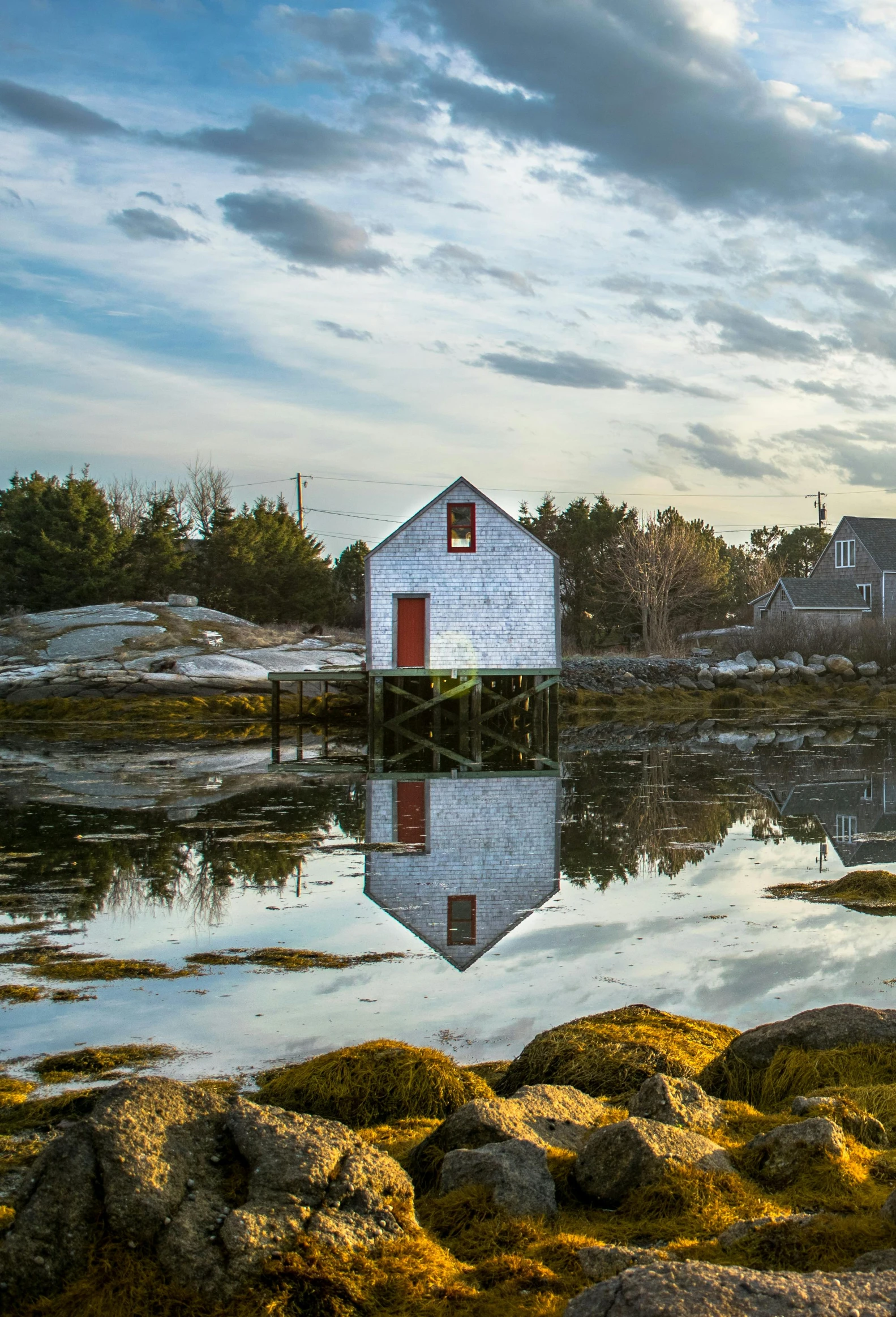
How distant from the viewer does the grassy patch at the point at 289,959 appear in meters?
8.74

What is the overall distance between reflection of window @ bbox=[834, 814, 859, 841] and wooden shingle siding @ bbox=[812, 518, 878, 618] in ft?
132

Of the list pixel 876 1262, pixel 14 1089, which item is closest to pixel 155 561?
pixel 14 1089

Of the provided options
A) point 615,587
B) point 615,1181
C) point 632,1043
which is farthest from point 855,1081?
point 615,587

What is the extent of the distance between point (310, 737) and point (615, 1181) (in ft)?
89.8

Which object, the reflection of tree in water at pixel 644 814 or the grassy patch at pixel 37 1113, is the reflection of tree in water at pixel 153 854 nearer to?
the reflection of tree in water at pixel 644 814

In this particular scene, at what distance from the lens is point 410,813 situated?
1686 cm

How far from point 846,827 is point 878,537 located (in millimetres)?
45503

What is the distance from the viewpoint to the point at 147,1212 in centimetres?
372

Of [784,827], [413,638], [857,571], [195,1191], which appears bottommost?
[784,827]

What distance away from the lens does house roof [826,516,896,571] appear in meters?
55.3

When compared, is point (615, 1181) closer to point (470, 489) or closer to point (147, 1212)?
point (147, 1212)

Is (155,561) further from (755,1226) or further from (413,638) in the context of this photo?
(755,1226)

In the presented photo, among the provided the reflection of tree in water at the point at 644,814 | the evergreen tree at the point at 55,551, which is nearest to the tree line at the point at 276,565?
the evergreen tree at the point at 55,551

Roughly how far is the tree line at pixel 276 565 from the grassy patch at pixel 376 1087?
45.5 m
